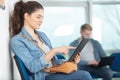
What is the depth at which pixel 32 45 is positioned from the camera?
2377mm

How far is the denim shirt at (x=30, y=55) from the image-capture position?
7.47 ft

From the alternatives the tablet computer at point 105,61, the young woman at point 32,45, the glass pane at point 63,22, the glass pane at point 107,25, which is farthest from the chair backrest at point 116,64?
the young woman at point 32,45

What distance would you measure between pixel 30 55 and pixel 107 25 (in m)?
3.45

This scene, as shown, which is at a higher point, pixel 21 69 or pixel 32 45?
pixel 32 45

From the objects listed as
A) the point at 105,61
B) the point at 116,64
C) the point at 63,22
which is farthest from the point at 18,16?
the point at 63,22

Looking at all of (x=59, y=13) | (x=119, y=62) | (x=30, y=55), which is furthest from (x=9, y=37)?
(x=59, y=13)

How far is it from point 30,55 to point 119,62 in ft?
8.74

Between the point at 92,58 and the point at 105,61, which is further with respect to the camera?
the point at 92,58

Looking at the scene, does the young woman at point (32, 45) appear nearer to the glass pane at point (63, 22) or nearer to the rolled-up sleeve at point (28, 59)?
the rolled-up sleeve at point (28, 59)

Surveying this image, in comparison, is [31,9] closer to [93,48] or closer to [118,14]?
[93,48]

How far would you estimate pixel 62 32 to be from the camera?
5.46 m

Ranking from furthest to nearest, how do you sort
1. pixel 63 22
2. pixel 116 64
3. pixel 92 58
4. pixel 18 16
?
pixel 63 22, pixel 116 64, pixel 92 58, pixel 18 16

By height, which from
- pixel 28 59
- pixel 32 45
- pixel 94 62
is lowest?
pixel 94 62

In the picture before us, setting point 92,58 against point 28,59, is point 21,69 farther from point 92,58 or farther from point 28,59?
point 92,58
